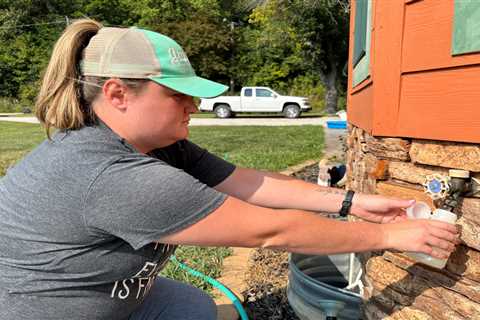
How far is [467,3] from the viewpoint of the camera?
1724 millimetres

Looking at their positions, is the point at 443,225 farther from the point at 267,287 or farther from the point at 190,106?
the point at 267,287

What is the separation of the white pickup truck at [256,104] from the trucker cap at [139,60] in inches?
827

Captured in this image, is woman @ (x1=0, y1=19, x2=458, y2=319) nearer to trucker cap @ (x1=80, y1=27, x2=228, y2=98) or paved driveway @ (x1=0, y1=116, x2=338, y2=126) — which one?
trucker cap @ (x1=80, y1=27, x2=228, y2=98)

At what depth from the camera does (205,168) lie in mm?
2398

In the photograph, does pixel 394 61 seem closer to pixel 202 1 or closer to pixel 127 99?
pixel 127 99

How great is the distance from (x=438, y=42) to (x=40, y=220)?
1603 mm

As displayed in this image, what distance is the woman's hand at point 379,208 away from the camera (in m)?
2.06

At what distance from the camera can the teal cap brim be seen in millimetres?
1604

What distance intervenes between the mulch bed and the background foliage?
19.6 m

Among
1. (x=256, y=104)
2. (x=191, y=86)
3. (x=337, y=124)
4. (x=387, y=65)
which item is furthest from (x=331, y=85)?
(x=191, y=86)

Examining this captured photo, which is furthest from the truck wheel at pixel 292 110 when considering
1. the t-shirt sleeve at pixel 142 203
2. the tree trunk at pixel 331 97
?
the t-shirt sleeve at pixel 142 203

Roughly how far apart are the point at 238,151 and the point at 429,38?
25.7ft

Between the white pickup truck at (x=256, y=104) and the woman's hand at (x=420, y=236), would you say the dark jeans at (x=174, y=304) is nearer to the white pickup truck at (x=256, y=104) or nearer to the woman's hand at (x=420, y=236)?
the woman's hand at (x=420, y=236)

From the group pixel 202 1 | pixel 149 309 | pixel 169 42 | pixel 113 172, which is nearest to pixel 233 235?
pixel 113 172
